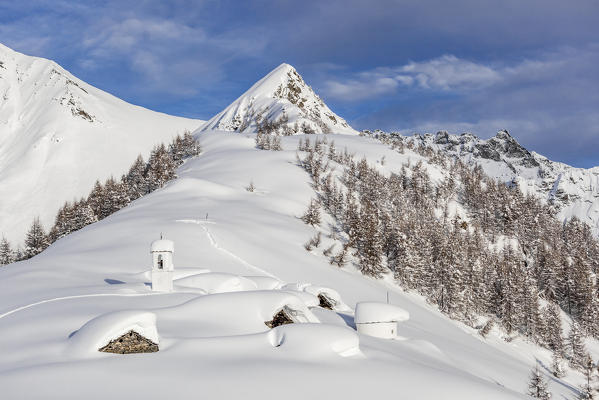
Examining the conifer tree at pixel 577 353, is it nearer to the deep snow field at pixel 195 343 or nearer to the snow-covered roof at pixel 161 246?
the deep snow field at pixel 195 343

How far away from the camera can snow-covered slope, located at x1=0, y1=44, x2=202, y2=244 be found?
378 feet

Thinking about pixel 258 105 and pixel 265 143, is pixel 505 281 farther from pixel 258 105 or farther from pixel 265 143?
pixel 258 105

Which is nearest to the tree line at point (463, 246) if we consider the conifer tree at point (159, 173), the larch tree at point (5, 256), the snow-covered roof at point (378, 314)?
the conifer tree at point (159, 173)

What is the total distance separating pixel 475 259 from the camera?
69250 millimetres

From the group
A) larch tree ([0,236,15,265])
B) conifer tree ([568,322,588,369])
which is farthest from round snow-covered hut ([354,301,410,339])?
larch tree ([0,236,15,265])

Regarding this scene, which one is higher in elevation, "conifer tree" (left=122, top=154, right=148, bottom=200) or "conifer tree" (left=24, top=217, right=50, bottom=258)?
"conifer tree" (left=122, top=154, right=148, bottom=200)

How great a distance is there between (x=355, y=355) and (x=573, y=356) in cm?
5080

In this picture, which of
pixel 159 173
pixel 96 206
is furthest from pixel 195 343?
pixel 159 173

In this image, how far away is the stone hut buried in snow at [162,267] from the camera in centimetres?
2184

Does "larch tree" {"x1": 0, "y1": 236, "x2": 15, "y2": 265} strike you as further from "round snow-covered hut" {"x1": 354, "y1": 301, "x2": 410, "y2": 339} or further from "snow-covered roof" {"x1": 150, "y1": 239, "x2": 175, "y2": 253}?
"round snow-covered hut" {"x1": 354, "y1": 301, "x2": 410, "y2": 339}

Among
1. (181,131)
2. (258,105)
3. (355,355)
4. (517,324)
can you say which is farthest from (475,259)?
(181,131)

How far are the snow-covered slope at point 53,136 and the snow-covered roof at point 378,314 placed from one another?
331 feet

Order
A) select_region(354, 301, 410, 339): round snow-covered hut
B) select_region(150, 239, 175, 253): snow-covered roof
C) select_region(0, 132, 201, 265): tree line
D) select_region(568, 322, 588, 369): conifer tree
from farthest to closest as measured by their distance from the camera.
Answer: select_region(0, 132, 201, 265): tree line
select_region(568, 322, 588, 369): conifer tree
select_region(150, 239, 175, 253): snow-covered roof
select_region(354, 301, 410, 339): round snow-covered hut

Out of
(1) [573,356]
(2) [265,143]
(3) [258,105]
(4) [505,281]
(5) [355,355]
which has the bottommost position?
(1) [573,356]
